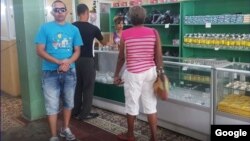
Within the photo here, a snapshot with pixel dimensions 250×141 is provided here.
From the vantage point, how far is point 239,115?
2.77m

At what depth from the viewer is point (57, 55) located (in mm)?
2908

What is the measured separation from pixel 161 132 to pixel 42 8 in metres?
2.35

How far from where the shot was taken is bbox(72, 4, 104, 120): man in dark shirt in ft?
11.8

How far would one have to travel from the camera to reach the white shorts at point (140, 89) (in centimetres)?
274

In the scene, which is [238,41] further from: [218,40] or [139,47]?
[139,47]

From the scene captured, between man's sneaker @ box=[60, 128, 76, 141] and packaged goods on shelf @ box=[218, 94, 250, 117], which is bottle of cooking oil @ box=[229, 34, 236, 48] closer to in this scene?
packaged goods on shelf @ box=[218, 94, 250, 117]

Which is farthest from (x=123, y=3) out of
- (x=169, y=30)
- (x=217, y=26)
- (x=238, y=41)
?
(x=238, y=41)

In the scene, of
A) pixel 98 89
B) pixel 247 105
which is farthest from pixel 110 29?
pixel 247 105

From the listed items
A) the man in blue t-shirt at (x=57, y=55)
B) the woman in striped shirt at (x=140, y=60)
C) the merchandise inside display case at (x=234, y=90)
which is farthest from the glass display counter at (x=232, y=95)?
the man in blue t-shirt at (x=57, y=55)

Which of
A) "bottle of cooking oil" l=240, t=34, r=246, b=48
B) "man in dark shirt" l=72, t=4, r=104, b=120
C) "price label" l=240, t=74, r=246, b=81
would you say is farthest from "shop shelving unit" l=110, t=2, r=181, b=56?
"price label" l=240, t=74, r=246, b=81

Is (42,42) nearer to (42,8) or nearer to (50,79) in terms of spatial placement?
(50,79)

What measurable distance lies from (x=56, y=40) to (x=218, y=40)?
3210 millimetres

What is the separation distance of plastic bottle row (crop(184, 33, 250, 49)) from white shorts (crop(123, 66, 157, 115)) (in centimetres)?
254

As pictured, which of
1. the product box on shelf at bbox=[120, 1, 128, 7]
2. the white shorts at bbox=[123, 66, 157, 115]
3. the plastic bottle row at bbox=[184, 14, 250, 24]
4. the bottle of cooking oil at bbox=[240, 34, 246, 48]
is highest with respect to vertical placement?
the product box on shelf at bbox=[120, 1, 128, 7]
